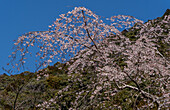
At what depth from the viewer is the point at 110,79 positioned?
17.1 ft

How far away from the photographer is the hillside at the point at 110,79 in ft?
17.1

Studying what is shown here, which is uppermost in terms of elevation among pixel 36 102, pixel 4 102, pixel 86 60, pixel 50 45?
pixel 4 102

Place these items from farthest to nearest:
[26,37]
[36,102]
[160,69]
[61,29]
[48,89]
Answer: [48,89], [36,102], [160,69], [61,29], [26,37]

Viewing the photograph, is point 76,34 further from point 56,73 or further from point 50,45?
point 56,73

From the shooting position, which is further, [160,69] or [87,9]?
[160,69]

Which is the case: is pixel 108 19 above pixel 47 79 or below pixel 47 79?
below

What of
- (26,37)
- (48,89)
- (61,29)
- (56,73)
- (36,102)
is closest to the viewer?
(26,37)

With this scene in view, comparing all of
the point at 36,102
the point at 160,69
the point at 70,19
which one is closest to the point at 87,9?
the point at 70,19

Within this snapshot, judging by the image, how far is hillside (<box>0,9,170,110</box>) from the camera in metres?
5.23

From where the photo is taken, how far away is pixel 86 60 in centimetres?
550

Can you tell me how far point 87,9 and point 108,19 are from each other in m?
0.76

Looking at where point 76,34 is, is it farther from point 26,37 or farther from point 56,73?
point 56,73

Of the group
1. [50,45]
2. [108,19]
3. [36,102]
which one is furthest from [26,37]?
[36,102]

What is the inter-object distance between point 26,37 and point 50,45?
73 centimetres
